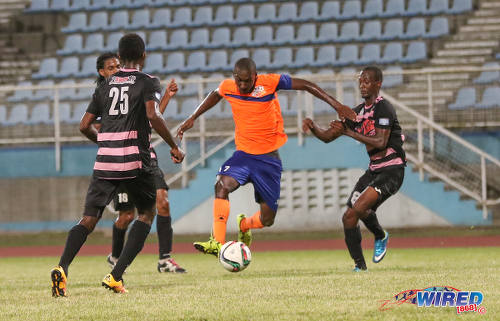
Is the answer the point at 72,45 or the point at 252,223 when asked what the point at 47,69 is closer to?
the point at 72,45

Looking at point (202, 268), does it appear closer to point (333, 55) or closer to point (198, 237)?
point (198, 237)

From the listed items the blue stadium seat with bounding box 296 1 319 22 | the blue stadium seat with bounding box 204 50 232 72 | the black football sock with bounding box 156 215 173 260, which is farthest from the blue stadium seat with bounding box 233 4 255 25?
the black football sock with bounding box 156 215 173 260

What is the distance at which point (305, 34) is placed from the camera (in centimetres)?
2027

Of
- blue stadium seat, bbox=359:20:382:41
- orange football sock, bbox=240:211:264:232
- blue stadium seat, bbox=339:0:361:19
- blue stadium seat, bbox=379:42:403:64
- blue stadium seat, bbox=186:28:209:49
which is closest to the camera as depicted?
orange football sock, bbox=240:211:264:232

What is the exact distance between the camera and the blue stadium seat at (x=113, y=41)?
20.4m

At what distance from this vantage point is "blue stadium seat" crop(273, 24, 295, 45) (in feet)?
66.3

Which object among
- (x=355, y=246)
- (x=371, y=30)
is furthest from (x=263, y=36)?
(x=355, y=246)

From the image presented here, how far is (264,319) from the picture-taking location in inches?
194

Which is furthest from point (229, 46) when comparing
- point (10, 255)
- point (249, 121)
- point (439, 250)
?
point (249, 121)

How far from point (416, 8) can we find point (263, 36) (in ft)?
12.2

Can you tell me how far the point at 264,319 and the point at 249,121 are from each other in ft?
11.4

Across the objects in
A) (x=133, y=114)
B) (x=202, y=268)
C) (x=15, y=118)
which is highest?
(x=133, y=114)

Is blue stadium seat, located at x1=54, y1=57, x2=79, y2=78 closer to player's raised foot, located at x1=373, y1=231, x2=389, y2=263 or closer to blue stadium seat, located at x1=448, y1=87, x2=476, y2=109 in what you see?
blue stadium seat, located at x1=448, y1=87, x2=476, y2=109

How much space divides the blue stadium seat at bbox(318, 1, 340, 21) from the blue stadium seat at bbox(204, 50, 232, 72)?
9.03 feet
